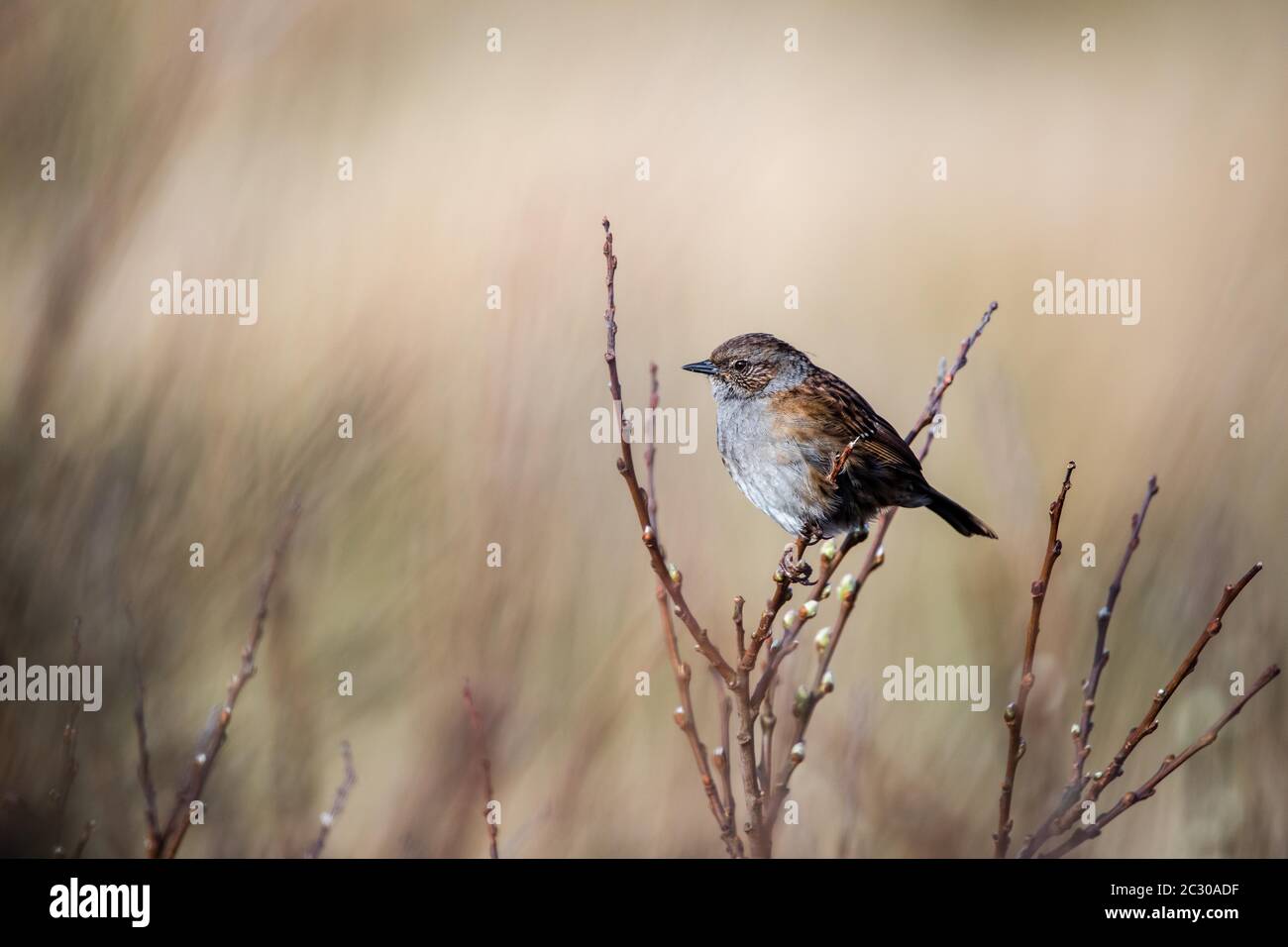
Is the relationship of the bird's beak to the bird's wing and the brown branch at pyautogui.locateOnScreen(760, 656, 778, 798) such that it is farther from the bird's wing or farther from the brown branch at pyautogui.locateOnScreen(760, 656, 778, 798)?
the brown branch at pyautogui.locateOnScreen(760, 656, 778, 798)

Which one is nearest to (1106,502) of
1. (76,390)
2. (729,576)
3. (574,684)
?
(729,576)

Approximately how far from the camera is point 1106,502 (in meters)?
5.13

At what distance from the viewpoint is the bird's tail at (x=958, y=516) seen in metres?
3.80

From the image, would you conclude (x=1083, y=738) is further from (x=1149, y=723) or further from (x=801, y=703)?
(x=801, y=703)

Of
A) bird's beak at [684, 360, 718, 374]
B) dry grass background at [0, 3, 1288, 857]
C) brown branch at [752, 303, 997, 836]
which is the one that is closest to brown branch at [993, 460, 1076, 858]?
brown branch at [752, 303, 997, 836]

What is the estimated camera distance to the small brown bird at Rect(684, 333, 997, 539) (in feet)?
12.1

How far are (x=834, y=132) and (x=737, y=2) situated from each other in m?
1.13

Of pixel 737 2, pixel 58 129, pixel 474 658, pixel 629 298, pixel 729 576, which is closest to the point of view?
pixel 474 658

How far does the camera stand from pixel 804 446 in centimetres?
372

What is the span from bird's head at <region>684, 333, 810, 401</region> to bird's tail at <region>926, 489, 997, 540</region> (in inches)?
25.2

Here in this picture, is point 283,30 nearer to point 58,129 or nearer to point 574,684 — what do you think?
point 58,129

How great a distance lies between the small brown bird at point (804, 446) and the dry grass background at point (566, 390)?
0.31 metres

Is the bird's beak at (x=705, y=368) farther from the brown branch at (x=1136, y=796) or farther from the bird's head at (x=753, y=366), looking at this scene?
the brown branch at (x=1136, y=796)

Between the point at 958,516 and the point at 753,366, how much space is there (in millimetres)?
883
